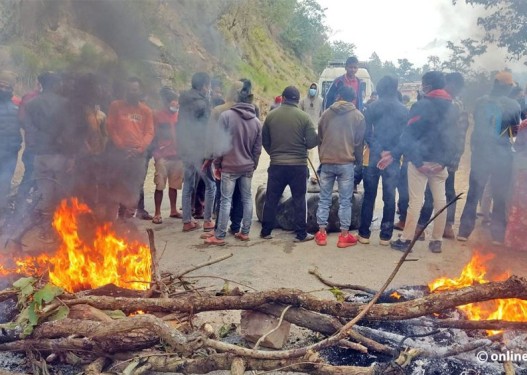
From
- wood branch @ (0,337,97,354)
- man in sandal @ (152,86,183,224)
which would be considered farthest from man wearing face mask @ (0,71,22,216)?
wood branch @ (0,337,97,354)

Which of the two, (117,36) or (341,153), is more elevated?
(117,36)

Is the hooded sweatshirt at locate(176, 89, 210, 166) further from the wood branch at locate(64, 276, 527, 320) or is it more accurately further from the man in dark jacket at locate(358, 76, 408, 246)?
the wood branch at locate(64, 276, 527, 320)

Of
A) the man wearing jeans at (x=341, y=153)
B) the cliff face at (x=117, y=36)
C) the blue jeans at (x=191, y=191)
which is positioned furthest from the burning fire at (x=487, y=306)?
the cliff face at (x=117, y=36)

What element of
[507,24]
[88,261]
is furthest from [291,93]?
[507,24]

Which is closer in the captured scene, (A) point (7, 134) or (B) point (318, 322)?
(B) point (318, 322)

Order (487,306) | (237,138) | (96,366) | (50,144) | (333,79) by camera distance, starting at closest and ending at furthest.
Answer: (96,366) < (487,306) < (50,144) < (237,138) < (333,79)

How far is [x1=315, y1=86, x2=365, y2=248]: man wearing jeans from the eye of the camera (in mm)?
5832

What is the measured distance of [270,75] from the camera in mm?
27406

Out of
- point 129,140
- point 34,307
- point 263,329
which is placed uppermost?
point 129,140

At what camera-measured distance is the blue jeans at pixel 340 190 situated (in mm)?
5926

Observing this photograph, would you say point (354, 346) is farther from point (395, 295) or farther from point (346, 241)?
point (346, 241)

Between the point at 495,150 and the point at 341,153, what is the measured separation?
7.00ft

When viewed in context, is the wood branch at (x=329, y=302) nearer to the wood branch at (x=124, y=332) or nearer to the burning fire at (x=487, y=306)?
the wood branch at (x=124, y=332)

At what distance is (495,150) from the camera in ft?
19.8
